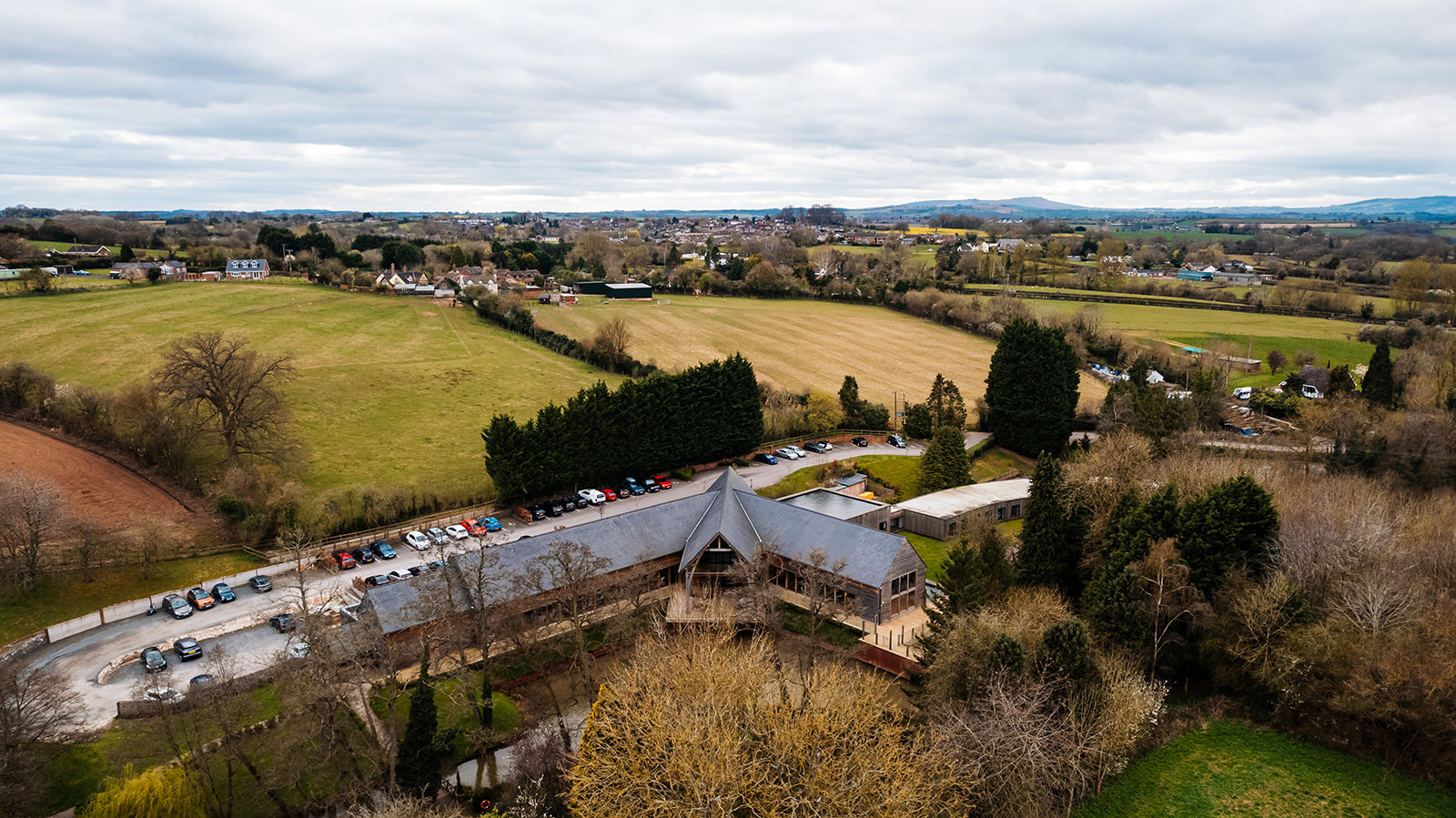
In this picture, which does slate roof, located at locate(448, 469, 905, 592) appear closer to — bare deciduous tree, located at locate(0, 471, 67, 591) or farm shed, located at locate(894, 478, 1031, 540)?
farm shed, located at locate(894, 478, 1031, 540)

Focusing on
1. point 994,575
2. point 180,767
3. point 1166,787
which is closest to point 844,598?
point 994,575

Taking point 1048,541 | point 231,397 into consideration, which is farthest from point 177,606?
point 1048,541

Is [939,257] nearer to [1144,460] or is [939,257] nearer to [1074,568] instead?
[1144,460]

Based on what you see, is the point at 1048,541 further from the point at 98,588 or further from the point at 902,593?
the point at 98,588

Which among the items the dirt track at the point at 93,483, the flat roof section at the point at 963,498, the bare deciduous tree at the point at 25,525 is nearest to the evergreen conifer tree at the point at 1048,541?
the flat roof section at the point at 963,498

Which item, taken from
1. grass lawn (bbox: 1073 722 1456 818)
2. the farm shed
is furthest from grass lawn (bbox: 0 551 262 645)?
grass lawn (bbox: 1073 722 1456 818)

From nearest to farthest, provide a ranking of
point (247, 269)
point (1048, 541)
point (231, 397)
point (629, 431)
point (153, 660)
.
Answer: point (153, 660) < point (1048, 541) < point (231, 397) < point (629, 431) < point (247, 269)
